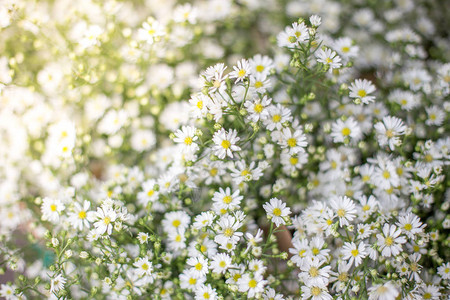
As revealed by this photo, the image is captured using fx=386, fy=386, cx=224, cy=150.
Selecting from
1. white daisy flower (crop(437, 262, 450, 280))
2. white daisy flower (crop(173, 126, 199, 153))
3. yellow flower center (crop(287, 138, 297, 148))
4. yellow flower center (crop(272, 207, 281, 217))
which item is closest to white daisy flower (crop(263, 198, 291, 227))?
yellow flower center (crop(272, 207, 281, 217))

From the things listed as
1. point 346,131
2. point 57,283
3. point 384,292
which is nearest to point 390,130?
point 346,131

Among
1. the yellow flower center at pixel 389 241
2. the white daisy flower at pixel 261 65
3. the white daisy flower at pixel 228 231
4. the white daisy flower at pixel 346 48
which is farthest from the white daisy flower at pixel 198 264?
the white daisy flower at pixel 346 48

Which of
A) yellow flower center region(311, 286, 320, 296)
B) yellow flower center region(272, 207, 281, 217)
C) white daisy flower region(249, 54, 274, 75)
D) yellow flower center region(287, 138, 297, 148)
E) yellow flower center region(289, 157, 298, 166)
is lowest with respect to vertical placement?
yellow flower center region(311, 286, 320, 296)

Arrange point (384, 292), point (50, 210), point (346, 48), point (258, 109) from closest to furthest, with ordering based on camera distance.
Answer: point (384, 292) < point (258, 109) < point (50, 210) < point (346, 48)

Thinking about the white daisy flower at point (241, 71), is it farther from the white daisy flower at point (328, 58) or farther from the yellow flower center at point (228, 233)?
the yellow flower center at point (228, 233)

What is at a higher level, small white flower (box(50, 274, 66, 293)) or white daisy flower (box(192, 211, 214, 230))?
white daisy flower (box(192, 211, 214, 230))

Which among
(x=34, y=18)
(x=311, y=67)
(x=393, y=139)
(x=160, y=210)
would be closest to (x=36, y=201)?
(x=160, y=210)

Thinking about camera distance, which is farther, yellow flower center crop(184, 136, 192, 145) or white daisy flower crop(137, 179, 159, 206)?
white daisy flower crop(137, 179, 159, 206)

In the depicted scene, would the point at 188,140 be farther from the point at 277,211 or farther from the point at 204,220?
the point at 277,211

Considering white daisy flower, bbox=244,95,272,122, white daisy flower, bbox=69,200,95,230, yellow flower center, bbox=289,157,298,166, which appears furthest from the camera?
yellow flower center, bbox=289,157,298,166

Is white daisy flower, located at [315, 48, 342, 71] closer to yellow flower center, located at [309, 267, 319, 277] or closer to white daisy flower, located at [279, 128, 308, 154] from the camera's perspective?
white daisy flower, located at [279, 128, 308, 154]

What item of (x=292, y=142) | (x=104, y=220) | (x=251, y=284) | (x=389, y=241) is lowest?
(x=251, y=284)
